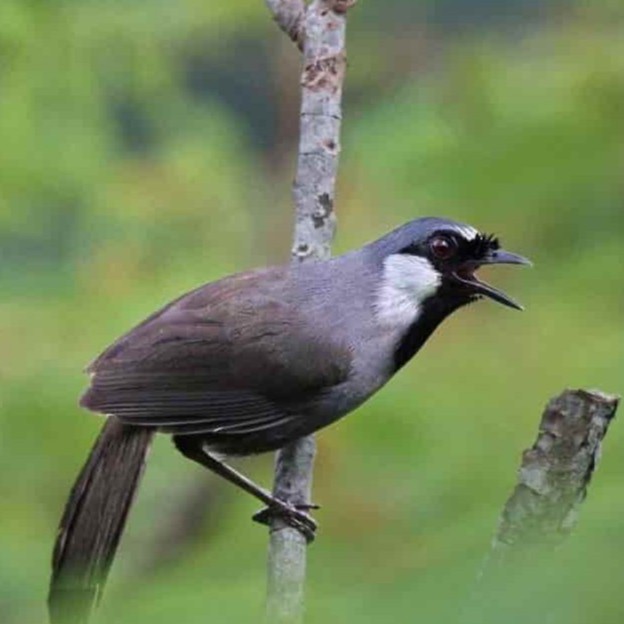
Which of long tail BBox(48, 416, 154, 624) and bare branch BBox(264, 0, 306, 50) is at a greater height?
bare branch BBox(264, 0, 306, 50)

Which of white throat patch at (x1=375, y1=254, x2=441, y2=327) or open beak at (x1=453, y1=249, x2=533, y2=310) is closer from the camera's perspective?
open beak at (x1=453, y1=249, x2=533, y2=310)

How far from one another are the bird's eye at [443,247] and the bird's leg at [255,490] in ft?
2.22

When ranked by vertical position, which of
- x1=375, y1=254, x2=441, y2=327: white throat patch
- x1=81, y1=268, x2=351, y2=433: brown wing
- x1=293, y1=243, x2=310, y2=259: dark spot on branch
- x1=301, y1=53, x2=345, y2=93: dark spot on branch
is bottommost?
x1=81, y1=268, x2=351, y2=433: brown wing

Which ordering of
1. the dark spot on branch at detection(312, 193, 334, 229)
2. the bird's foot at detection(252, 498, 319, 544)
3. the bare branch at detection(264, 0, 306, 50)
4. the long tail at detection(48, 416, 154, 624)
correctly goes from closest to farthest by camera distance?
the bird's foot at detection(252, 498, 319, 544), the long tail at detection(48, 416, 154, 624), the dark spot on branch at detection(312, 193, 334, 229), the bare branch at detection(264, 0, 306, 50)

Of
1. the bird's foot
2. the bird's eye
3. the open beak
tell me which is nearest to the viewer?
the bird's foot

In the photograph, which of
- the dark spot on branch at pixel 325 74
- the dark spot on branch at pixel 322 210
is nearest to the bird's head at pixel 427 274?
the dark spot on branch at pixel 322 210

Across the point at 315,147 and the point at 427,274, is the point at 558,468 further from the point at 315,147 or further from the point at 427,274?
the point at 315,147

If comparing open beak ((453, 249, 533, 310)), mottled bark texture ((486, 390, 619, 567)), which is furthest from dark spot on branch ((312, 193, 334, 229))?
mottled bark texture ((486, 390, 619, 567))

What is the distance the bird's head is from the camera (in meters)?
3.30

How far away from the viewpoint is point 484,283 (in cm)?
342

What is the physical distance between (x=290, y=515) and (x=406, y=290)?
669mm

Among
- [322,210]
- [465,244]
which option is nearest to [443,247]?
[465,244]

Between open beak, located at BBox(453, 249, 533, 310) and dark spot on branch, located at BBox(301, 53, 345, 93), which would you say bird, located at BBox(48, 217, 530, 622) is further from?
dark spot on branch, located at BBox(301, 53, 345, 93)

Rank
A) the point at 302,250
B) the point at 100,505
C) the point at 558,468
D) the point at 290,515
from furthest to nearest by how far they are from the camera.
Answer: the point at 302,250, the point at 100,505, the point at 290,515, the point at 558,468
